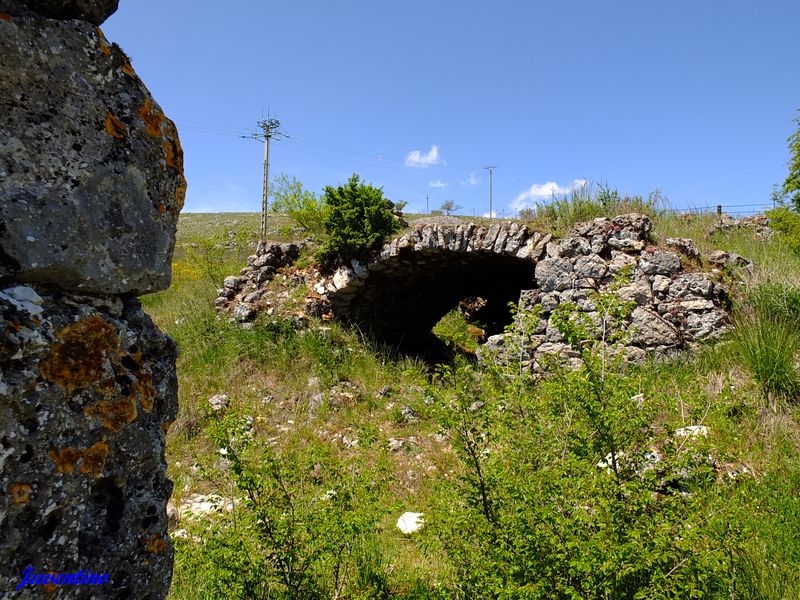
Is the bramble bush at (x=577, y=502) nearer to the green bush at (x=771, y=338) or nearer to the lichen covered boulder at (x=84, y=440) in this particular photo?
the lichen covered boulder at (x=84, y=440)

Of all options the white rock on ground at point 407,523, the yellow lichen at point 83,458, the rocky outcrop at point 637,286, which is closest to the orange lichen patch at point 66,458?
the yellow lichen at point 83,458

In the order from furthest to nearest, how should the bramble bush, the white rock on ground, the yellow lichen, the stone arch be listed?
1. the stone arch
2. the white rock on ground
3. the bramble bush
4. the yellow lichen

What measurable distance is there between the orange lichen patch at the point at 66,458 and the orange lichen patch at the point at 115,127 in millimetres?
893

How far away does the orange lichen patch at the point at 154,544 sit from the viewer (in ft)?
4.63

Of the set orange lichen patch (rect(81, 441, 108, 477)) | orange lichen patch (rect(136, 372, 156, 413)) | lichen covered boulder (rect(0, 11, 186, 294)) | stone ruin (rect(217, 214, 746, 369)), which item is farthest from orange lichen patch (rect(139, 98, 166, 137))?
stone ruin (rect(217, 214, 746, 369))

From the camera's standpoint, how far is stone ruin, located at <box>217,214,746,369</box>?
630cm

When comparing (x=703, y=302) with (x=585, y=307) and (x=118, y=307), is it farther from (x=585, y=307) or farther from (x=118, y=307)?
(x=118, y=307)

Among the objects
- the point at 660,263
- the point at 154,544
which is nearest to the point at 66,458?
the point at 154,544

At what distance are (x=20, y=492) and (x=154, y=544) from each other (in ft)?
1.61

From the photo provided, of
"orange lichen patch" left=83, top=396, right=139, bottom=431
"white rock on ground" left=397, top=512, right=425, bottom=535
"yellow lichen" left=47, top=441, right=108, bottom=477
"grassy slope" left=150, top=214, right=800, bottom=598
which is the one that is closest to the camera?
"yellow lichen" left=47, top=441, right=108, bottom=477

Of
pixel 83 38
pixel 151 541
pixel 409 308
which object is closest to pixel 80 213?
pixel 83 38

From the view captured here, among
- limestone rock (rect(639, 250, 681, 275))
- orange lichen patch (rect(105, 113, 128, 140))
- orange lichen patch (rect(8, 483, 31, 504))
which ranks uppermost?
orange lichen patch (rect(105, 113, 128, 140))

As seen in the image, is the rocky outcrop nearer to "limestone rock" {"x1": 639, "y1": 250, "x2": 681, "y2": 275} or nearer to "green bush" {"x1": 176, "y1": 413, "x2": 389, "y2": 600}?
"limestone rock" {"x1": 639, "y1": 250, "x2": 681, "y2": 275}

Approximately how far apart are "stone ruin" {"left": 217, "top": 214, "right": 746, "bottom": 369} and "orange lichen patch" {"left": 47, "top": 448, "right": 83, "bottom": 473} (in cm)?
371
